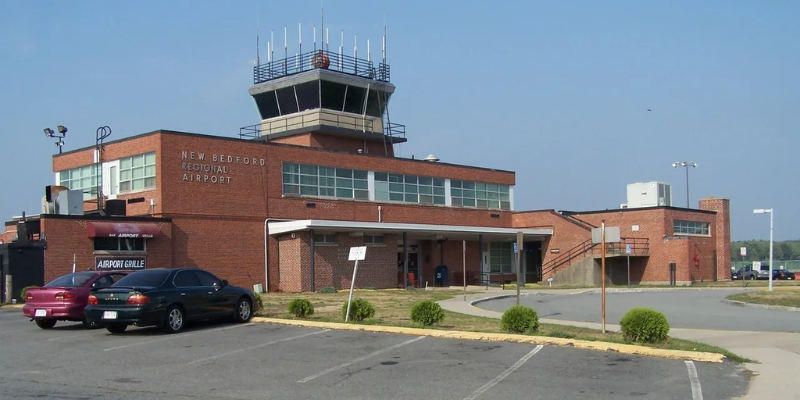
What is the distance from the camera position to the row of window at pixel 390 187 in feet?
137

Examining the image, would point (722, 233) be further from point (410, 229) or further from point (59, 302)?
point (59, 302)

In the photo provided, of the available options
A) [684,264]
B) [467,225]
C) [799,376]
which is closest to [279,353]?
[799,376]

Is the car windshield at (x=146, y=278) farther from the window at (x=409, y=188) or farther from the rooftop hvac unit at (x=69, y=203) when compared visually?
the window at (x=409, y=188)

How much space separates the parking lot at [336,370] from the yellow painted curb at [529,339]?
0.35 m

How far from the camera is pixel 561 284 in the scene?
2012 inches

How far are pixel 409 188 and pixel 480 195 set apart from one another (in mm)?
6694

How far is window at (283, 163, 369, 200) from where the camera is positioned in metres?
41.3

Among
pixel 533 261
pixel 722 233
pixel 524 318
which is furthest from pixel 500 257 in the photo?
pixel 524 318

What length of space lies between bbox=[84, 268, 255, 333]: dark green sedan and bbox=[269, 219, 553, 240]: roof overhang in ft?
58.8

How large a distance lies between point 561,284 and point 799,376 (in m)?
39.0

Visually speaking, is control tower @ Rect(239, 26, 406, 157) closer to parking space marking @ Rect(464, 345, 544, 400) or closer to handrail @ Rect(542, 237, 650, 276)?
handrail @ Rect(542, 237, 650, 276)

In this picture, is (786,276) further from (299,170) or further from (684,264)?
(299,170)

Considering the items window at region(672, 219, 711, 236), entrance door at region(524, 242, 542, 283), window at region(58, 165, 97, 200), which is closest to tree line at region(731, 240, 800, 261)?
window at region(672, 219, 711, 236)

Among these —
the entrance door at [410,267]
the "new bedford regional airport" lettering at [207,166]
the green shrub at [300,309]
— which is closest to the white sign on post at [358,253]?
the green shrub at [300,309]
